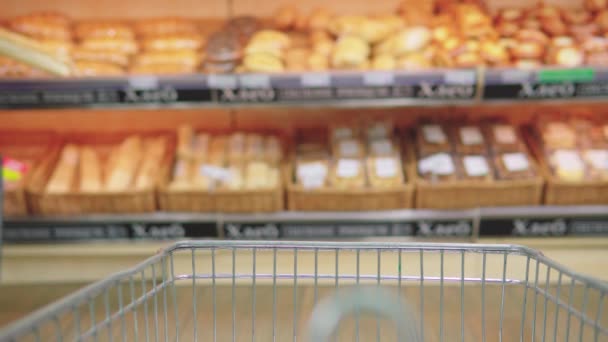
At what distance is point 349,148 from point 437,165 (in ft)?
Answer: 1.45

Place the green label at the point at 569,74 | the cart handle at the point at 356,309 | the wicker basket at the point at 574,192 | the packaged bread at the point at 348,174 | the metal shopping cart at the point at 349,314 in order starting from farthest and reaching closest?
the packaged bread at the point at 348,174
the wicker basket at the point at 574,192
the green label at the point at 569,74
the metal shopping cart at the point at 349,314
the cart handle at the point at 356,309

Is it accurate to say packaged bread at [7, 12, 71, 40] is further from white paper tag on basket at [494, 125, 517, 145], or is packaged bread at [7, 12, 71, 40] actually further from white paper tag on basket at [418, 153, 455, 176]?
white paper tag on basket at [494, 125, 517, 145]

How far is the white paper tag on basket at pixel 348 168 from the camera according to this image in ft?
8.41

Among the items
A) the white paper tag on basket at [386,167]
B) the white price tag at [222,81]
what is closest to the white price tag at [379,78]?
the white paper tag on basket at [386,167]

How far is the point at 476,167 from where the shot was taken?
257 centimetres

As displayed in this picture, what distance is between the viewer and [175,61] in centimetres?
258

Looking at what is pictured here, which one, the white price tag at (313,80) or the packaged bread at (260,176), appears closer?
the white price tag at (313,80)

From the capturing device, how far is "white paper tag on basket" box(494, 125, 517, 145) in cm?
267

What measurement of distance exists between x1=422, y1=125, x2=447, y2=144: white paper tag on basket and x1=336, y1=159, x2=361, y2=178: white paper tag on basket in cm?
38

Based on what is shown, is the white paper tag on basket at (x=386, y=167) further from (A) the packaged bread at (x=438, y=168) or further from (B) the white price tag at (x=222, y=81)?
(B) the white price tag at (x=222, y=81)

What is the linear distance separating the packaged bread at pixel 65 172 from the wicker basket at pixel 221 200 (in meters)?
0.46

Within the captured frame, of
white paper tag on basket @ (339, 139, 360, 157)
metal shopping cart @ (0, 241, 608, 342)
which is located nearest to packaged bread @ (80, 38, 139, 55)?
metal shopping cart @ (0, 241, 608, 342)

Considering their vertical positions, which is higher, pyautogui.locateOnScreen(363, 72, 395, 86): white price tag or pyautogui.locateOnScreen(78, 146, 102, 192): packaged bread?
pyautogui.locateOnScreen(363, 72, 395, 86): white price tag

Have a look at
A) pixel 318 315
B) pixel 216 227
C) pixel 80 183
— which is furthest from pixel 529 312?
pixel 80 183
